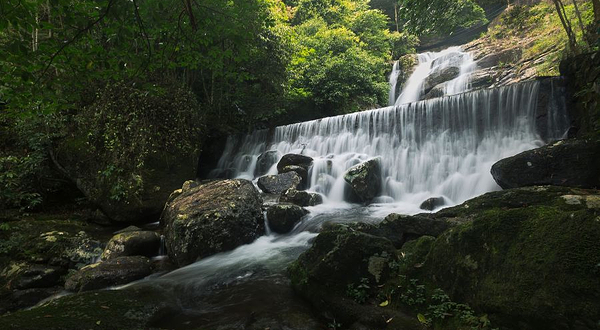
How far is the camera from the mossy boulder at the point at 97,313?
107 inches

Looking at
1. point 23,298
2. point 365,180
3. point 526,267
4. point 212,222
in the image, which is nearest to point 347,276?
point 526,267

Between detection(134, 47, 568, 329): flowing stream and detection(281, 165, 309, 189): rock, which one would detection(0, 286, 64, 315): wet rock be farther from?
detection(281, 165, 309, 189): rock

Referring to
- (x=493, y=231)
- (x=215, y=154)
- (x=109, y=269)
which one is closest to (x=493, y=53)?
(x=215, y=154)

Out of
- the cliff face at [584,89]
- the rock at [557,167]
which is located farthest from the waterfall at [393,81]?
the rock at [557,167]

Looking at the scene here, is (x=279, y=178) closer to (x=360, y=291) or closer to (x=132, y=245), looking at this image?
(x=132, y=245)

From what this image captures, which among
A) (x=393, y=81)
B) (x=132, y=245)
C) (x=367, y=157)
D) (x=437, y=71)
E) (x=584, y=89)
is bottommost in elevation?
(x=132, y=245)

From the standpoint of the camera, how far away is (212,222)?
244 inches

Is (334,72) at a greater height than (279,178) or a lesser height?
greater

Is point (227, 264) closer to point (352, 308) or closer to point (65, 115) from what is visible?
point (352, 308)

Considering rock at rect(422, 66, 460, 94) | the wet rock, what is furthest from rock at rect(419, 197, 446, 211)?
rock at rect(422, 66, 460, 94)

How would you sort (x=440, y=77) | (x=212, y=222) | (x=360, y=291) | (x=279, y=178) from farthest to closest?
1. (x=440, y=77)
2. (x=279, y=178)
3. (x=212, y=222)
4. (x=360, y=291)

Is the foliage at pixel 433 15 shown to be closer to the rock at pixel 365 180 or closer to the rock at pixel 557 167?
the rock at pixel 365 180

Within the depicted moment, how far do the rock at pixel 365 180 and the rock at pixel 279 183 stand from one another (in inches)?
69.6

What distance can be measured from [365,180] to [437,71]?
44.3 ft
